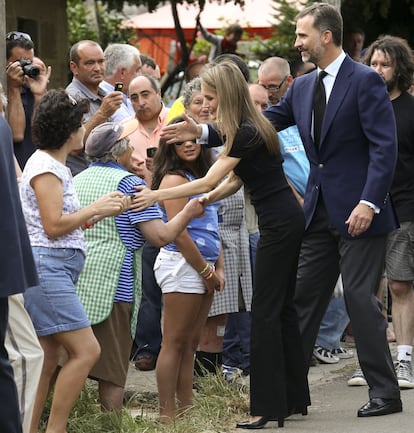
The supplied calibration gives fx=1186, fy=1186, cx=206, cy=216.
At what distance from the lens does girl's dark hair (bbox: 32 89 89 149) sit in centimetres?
595

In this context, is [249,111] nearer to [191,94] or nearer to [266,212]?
[266,212]

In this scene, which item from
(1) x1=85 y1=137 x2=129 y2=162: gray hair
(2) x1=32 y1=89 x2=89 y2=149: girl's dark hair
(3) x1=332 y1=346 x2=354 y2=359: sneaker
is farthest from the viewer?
(3) x1=332 y1=346 x2=354 y2=359: sneaker

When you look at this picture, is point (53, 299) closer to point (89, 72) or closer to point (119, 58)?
point (89, 72)

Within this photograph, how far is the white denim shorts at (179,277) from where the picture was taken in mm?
6699

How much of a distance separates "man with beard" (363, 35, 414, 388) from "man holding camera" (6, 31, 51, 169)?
232 centimetres

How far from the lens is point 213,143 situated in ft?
22.4

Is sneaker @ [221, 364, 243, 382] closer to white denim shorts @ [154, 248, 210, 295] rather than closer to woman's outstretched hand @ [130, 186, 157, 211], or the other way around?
white denim shorts @ [154, 248, 210, 295]

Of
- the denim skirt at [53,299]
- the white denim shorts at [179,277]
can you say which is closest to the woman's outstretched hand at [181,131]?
the white denim shorts at [179,277]

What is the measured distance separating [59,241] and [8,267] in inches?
38.3

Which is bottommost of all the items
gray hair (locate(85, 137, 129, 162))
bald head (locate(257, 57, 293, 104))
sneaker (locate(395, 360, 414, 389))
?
sneaker (locate(395, 360, 414, 389))

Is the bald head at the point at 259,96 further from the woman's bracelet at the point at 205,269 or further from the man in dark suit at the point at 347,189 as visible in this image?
the woman's bracelet at the point at 205,269

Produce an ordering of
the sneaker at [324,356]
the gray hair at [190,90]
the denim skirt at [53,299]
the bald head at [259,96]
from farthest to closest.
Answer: the sneaker at [324,356], the bald head at [259,96], the gray hair at [190,90], the denim skirt at [53,299]

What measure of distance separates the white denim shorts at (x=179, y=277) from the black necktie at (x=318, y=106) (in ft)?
3.42

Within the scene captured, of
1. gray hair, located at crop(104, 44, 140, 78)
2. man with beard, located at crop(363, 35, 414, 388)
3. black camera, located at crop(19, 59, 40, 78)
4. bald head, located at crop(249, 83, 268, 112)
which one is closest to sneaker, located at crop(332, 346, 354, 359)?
man with beard, located at crop(363, 35, 414, 388)
